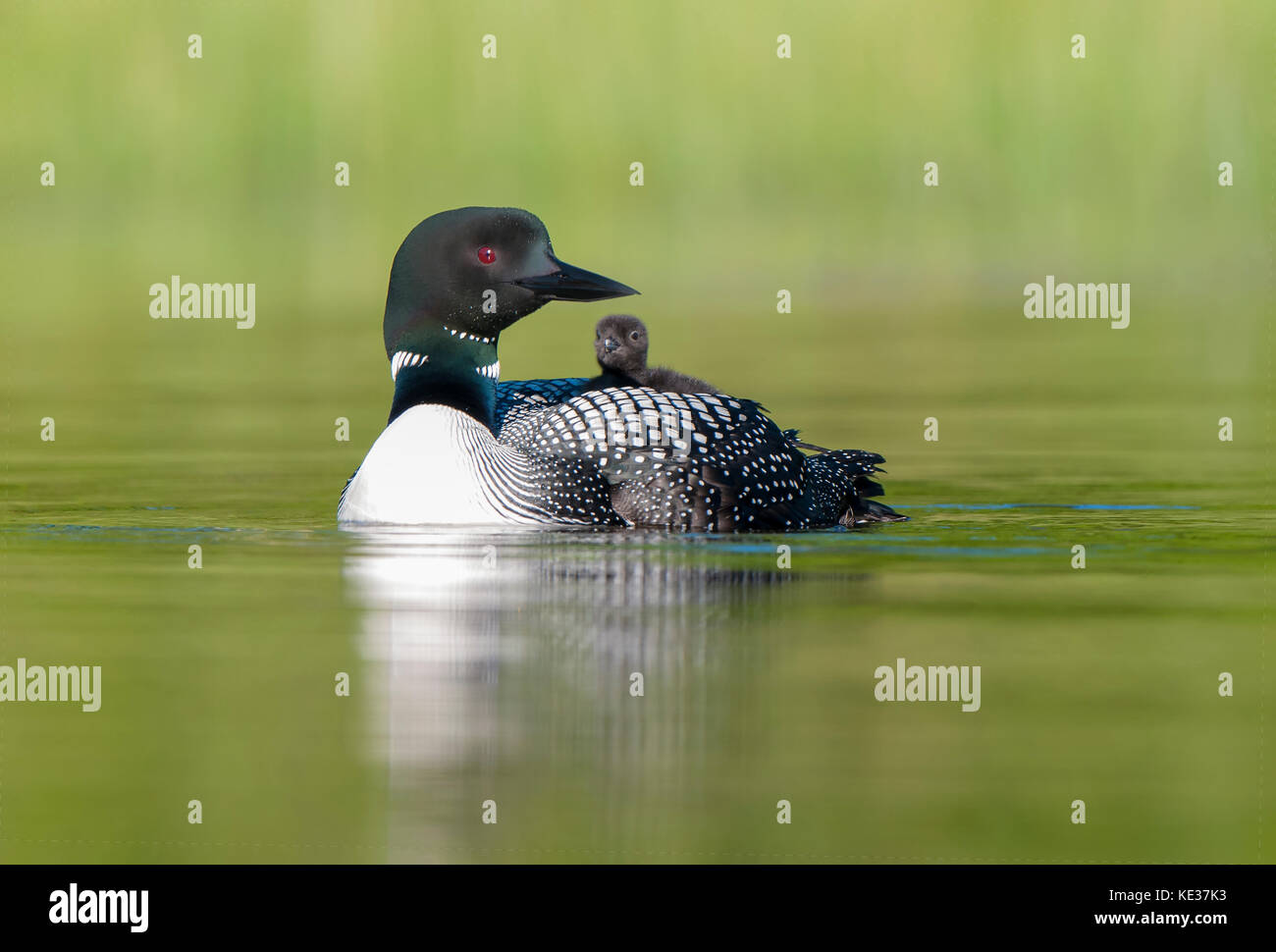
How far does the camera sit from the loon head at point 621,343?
9172mm

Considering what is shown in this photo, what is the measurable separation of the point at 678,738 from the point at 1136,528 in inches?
137

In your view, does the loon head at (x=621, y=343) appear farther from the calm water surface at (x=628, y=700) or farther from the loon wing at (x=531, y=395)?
the calm water surface at (x=628, y=700)

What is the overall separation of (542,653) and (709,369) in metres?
7.79

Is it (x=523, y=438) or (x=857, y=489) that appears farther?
(x=857, y=489)

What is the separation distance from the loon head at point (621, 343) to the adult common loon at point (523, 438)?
0.60m

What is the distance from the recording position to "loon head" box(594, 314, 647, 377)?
9.17 m

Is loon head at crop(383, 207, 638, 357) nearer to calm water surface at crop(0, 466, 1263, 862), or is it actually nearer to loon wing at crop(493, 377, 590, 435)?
loon wing at crop(493, 377, 590, 435)

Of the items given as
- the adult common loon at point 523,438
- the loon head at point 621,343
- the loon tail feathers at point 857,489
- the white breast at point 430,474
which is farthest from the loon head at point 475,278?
the loon tail feathers at point 857,489

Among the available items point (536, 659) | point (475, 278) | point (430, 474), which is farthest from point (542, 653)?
point (475, 278)

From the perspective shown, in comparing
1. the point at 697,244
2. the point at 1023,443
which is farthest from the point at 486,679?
the point at 697,244

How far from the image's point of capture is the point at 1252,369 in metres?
14.4

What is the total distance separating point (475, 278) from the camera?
27.7 feet

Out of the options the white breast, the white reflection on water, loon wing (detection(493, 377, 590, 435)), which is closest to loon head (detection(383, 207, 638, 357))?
the white breast

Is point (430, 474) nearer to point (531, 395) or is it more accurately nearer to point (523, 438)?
point (523, 438)
